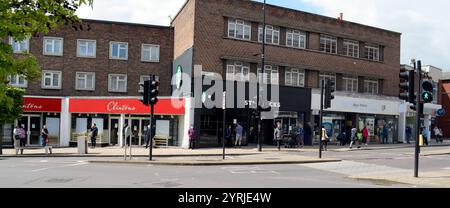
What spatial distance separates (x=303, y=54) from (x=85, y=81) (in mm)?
17036

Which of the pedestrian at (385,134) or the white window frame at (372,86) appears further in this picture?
the white window frame at (372,86)

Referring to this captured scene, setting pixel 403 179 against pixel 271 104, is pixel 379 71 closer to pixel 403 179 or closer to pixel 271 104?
pixel 271 104

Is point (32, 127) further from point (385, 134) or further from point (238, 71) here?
point (385, 134)

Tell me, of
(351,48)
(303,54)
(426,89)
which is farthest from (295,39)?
(426,89)

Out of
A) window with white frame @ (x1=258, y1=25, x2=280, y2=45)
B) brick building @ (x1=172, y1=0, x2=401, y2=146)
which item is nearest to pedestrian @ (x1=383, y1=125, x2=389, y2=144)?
brick building @ (x1=172, y1=0, x2=401, y2=146)

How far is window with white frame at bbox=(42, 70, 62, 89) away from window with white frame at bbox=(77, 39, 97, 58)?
2.24m

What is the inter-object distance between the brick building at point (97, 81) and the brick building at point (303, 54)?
2.47 meters

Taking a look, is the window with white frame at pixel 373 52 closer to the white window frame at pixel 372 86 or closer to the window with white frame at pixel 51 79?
the white window frame at pixel 372 86

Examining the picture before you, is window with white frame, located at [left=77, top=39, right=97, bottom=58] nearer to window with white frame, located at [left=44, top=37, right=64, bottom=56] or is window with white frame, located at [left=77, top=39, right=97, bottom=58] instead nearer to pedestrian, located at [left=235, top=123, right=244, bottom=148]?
window with white frame, located at [left=44, top=37, right=64, bottom=56]

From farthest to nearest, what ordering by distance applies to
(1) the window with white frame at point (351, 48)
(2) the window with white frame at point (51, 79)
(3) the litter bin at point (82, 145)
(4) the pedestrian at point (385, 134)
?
(4) the pedestrian at point (385, 134), (1) the window with white frame at point (351, 48), (2) the window with white frame at point (51, 79), (3) the litter bin at point (82, 145)

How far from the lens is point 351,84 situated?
141ft

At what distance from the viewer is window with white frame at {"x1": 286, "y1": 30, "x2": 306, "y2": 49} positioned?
3859 centimetres

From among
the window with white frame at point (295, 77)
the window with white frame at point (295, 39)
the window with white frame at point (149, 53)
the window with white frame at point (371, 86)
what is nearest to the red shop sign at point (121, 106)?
the window with white frame at point (149, 53)

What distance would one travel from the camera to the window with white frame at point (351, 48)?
42.5 metres
